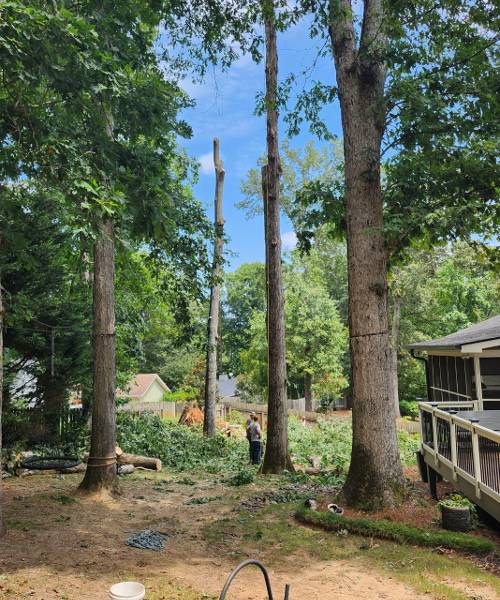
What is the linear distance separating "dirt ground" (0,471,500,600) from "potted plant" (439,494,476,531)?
985mm

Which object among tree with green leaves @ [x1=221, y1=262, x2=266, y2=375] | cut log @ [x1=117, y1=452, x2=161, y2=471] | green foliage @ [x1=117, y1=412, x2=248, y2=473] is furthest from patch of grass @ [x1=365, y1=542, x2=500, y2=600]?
tree with green leaves @ [x1=221, y1=262, x2=266, y2=375]

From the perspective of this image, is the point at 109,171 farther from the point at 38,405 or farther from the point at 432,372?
the point at 432,372

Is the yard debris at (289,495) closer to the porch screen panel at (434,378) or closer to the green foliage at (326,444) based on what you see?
the green foliage at (326,444)

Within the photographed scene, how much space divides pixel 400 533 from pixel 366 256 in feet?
13.4

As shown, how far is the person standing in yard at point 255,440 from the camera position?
13.9 meters

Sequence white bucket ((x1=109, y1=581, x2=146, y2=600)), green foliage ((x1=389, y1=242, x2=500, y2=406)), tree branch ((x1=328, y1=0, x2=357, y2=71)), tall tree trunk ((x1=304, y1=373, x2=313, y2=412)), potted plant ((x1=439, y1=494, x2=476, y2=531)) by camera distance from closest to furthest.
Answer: white bucket ((x1=109, y1=581, x2=146, y2=600))
potted plant ((x1=439, y1=494, x2=476, y2=531))
tree branch ((x1=328, y1=0, x2=357, y2=71))
green foliage ((x1=389, y1=242, x2=500, y2=406))
tall tree trunk ((x1=304, y1=373, x2=313, y2=412))

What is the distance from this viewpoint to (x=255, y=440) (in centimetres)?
1403

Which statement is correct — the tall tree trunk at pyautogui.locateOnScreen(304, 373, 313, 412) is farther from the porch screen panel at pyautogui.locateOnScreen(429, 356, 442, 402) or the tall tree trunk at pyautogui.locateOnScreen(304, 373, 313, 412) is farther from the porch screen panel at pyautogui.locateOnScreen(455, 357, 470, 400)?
the porch screen panel at pyautogui.locateOnScreen(455, 357, 470, 400)

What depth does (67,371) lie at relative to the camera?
46.8ft

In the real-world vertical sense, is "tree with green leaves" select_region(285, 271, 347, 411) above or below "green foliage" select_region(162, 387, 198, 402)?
above

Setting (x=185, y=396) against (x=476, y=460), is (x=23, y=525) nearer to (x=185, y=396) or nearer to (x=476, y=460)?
(x=476, y=460)

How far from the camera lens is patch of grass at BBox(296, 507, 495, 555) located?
6184 millimetres

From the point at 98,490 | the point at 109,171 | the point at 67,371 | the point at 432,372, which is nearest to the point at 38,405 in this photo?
the point at 67,371

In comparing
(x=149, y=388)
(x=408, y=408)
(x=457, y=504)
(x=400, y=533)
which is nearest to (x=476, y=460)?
(x=457, y=504)
